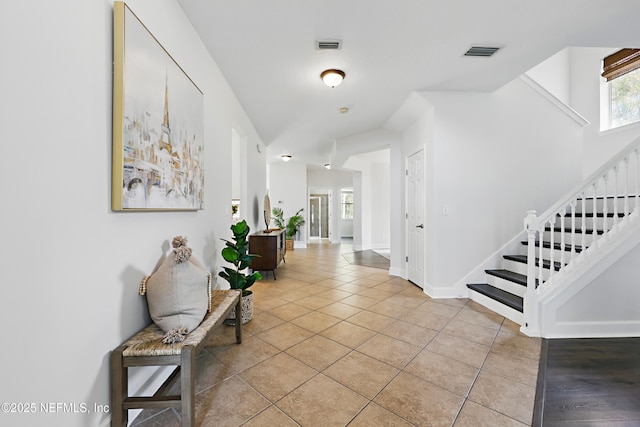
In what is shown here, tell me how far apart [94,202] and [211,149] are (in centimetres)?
151

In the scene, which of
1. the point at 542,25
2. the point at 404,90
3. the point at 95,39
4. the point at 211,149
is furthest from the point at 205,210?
the point at 542,25

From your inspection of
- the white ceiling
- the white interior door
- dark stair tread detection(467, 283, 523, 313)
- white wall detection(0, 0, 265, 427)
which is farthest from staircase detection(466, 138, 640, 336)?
white wall detection(0, 0, 265, 427)

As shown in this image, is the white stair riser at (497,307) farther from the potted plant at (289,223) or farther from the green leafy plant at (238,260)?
the potted plant at (289,223)

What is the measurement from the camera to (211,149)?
2.53 meters

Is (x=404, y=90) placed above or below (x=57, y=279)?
above

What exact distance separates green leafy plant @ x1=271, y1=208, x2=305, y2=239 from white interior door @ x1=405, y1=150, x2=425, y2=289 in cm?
408

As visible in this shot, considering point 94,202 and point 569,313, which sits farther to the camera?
point 569,313

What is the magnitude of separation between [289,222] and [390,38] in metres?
5.95

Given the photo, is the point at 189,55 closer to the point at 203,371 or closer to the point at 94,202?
the point at 94,202

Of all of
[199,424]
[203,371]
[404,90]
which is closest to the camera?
[199,424]

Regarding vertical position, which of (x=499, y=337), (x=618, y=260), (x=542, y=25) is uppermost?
(x=542, y=25)

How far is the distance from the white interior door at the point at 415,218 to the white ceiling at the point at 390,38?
1.03m

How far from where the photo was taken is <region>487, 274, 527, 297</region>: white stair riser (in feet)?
9.48

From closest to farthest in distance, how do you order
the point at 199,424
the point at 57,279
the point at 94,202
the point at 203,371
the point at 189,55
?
the point at 57,279 → the point at 94,202 → the point at 199,424 → the point at 203,371 → the point at 189,55
